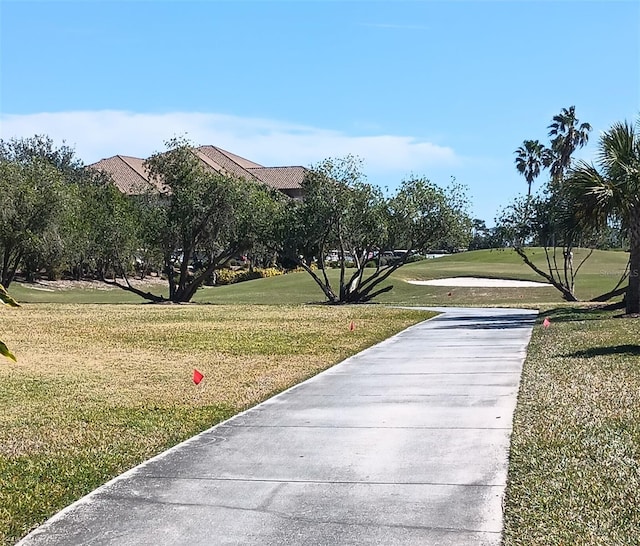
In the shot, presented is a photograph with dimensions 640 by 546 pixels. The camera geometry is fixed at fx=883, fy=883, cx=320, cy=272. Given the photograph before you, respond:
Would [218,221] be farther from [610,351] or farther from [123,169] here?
[123,169]

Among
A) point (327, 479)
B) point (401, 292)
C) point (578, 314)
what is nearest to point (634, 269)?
point (578, 314)

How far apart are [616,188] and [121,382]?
13.8 meters

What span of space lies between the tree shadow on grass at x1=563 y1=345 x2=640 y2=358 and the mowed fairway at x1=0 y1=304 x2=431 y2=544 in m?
3.77

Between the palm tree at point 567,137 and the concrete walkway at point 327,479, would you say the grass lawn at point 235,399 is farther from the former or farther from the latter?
the palm tree at point 567,137

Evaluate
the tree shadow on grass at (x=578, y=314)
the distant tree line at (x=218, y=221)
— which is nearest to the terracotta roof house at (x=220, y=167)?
the distant tree line at (x=218, y=221)

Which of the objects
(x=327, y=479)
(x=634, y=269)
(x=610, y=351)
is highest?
(x=634, y=269)

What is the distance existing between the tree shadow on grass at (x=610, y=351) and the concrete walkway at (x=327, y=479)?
3.31 meters

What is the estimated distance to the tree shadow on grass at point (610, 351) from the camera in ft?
42.8

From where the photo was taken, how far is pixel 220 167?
70000 millimetres

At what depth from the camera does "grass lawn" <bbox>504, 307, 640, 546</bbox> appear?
4.92 meters

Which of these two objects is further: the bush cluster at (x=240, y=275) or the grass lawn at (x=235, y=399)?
the bush cluster at (x=240, y=275)

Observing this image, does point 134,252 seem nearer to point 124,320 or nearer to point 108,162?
point 124,320

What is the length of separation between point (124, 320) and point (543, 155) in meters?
39.5

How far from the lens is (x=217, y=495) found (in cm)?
579
